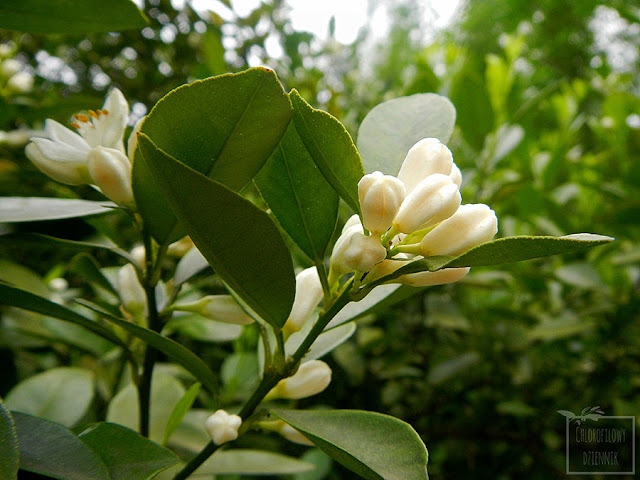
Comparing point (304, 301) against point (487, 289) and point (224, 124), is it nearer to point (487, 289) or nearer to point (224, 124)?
point (224, 124)

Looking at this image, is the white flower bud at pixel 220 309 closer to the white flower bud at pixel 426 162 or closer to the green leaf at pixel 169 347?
the green leaf at pixel 169 347

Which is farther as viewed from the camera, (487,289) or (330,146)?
(487,289)

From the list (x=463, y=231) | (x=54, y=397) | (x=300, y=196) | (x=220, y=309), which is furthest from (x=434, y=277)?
(x=54, y=397)

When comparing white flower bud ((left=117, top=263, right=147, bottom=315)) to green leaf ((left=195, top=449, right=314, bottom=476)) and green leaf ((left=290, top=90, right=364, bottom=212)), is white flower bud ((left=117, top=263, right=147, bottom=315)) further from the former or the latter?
green leaf ((left=290, top=90, right=364, bottom=212))

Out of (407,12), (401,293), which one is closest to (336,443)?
(401,293)

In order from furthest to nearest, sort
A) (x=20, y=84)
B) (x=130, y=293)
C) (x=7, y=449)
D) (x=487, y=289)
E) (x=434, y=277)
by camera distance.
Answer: (x=487, y=289) < (x=20, y=84) < (x=130, y=293) < (x=434, y=277) < (x=7, y=449)

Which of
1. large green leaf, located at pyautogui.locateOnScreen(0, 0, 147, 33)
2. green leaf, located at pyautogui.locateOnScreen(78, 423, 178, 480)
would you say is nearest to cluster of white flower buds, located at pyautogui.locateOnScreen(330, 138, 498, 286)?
green leaf, located at pyautogui.locateOnScreen(78, 423, 178, 480)

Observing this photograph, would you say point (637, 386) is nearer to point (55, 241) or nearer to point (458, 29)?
point (55, 241)
